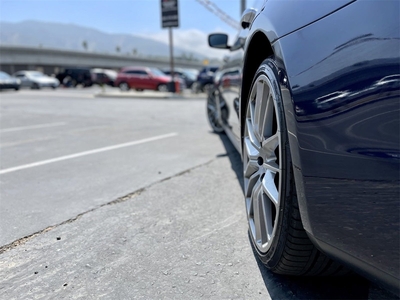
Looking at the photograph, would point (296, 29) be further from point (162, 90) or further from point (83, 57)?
point (83, 57)

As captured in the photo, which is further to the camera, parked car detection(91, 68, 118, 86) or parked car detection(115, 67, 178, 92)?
parked car detection(91, 68, 118, 86)

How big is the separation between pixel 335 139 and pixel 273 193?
0.57 meters

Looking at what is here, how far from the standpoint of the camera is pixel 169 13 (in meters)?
18.0

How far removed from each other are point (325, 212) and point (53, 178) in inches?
119

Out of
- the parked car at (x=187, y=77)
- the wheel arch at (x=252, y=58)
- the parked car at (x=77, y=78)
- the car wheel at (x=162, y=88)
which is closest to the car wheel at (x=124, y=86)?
the car wheel at (x=162, y=88)

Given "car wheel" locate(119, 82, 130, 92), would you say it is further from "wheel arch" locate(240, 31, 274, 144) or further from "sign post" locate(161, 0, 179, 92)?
"wheel arch" locate(240, 31, 274, 144)

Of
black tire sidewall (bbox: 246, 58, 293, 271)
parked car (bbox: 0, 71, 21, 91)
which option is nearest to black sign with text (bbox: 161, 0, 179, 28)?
parked car (bbox: 0, 71, 21, 91)

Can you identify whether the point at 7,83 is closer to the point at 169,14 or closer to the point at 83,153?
the point at 169,14

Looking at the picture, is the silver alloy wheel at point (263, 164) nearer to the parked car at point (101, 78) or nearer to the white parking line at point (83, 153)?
the white parking line at point (83, 153)

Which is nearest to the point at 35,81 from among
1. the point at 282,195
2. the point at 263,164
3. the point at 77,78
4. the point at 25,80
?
the point at 25,80

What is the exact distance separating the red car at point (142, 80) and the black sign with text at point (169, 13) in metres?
4.41

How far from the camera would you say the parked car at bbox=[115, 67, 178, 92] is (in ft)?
72.8

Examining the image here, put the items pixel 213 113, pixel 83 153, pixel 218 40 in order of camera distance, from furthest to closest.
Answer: pixel 213 113, pixel 83 153, pixel 218 40

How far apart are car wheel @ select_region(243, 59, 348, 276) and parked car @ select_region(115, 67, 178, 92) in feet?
66.0
